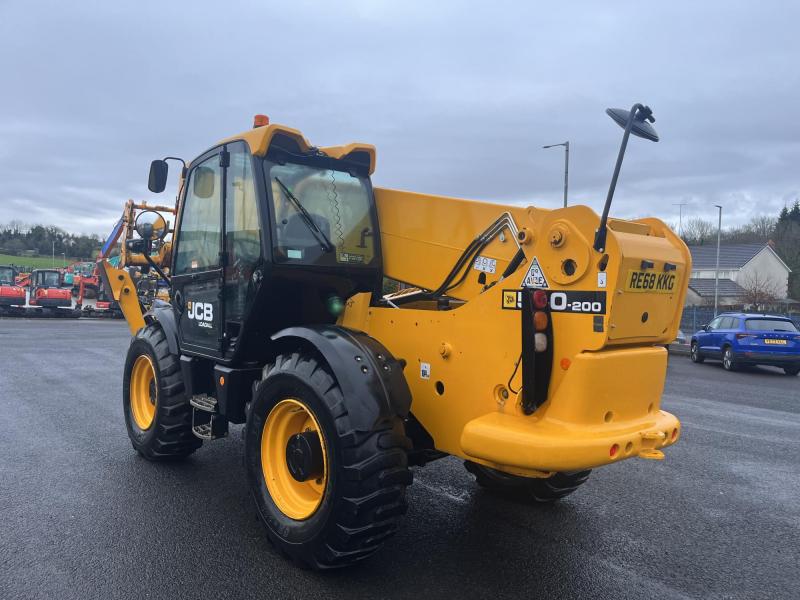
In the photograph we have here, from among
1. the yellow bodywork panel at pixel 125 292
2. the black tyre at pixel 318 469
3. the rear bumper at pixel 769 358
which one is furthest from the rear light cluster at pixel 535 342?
the rear bumper at pixel 769 358

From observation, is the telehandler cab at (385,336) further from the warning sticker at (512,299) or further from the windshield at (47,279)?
the windshield at (47,279)

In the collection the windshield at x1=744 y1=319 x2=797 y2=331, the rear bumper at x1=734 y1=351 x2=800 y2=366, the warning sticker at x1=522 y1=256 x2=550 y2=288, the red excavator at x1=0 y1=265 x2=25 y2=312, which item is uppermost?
the warning sticker at x1=522 y1=256 x2=550 y2=288

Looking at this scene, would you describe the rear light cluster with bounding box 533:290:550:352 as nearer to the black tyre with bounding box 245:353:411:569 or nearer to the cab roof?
the black tyre with bounding box 245:353:411:569

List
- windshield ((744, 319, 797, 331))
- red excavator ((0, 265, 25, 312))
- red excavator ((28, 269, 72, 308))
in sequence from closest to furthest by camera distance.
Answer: windshield ((744, 319, 797, 331)) → red excavator ((0, 265, 25, 312)) → red excavator ((28, 269, 72, 308))

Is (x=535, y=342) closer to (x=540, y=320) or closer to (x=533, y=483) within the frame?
(x=540, y=320)

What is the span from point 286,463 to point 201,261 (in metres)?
1.95

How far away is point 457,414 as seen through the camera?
374cm

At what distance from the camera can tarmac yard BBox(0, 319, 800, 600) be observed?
143 inches

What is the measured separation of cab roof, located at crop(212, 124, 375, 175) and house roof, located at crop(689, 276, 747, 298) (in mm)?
51779

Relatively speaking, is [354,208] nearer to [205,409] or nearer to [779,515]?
[205,409]

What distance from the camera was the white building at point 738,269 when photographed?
178ft

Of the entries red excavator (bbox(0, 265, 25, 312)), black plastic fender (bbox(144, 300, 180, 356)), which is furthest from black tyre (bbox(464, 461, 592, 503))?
red excavator (bbox(0, 265, 25, 312))

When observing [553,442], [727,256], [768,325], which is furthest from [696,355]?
[727,256]

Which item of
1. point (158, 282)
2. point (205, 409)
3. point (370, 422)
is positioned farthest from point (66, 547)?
point (158, 282)
